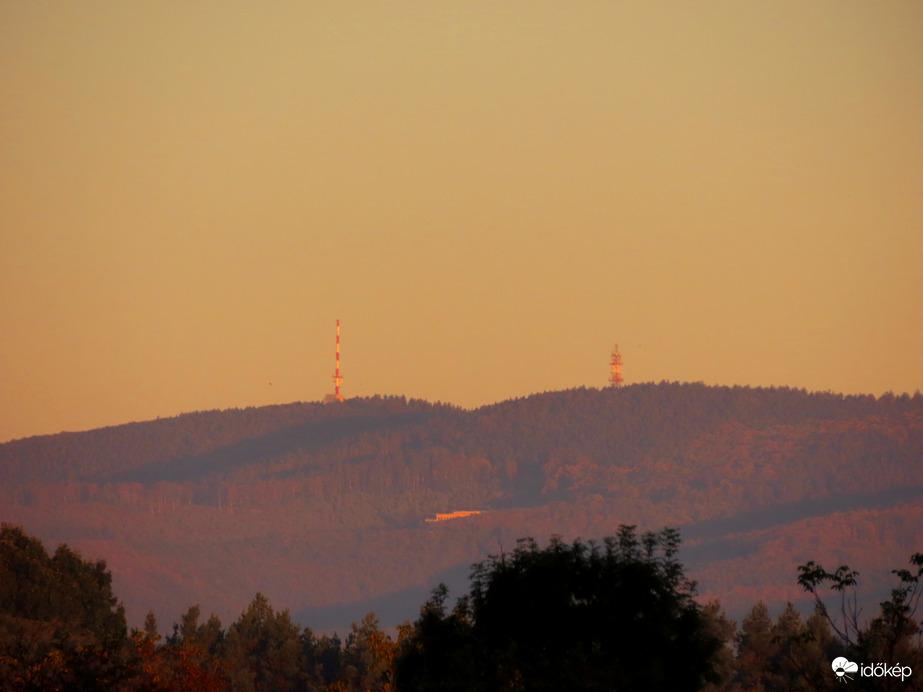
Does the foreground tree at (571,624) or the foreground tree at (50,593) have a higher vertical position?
the foreground tree at (50,593)

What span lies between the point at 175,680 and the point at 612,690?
20.9m

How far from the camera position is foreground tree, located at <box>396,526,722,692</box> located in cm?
4788

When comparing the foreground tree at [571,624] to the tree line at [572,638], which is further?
the foreground tree at [571,624]

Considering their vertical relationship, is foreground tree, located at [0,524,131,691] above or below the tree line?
above

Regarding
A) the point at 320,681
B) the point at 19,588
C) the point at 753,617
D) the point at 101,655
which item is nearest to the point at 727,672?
the point at 753,617

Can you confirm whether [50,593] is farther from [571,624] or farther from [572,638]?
[572,638]

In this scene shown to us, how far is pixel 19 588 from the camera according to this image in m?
122

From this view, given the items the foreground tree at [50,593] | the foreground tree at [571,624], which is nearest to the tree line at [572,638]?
the foreground tree at [571,624]

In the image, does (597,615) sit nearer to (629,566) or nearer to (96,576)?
(629,566)

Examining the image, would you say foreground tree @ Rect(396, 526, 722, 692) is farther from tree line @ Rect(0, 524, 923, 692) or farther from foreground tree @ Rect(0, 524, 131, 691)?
foreground tree @ Rect(0, 524, 131, 691)

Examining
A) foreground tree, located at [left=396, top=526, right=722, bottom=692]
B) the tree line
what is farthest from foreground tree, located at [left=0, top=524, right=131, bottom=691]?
foreground tree, located at [left=396, top=526, right=722, bottom=692]

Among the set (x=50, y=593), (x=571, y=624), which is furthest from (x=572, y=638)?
(x=50, y=593)

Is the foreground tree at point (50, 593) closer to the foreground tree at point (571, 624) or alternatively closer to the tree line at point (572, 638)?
the tree line at point (572, 638)

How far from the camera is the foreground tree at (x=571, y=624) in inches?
1885
